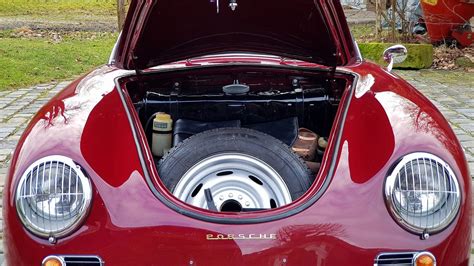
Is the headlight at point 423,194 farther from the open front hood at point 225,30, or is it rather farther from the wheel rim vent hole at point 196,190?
the open front hood at point 225,30

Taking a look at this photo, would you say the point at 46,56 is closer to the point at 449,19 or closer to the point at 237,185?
the point at 449,19

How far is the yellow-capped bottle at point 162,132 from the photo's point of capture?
9.39 feet

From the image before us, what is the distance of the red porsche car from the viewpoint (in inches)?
81.4

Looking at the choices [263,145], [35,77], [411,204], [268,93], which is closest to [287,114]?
[268,93]

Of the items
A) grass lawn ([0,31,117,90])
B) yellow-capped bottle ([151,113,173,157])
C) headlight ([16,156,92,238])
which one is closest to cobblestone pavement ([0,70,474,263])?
grass lawn ([0,31,117,90])

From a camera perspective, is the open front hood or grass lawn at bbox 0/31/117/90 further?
grass lawn at bbox 0/31/117/90

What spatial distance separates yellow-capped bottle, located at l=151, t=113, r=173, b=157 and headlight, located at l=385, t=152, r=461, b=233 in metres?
1.08

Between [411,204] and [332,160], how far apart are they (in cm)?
33

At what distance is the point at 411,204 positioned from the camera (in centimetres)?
213

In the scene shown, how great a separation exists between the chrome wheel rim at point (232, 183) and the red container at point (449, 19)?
29.6 ft

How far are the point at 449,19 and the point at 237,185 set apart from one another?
30.5 feet

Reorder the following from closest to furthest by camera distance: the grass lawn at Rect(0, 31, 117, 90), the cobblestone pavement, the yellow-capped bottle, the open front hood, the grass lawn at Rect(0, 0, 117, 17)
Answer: the yellow-capped bottle
the open front hood
the cobblestone pavement
the grass lawn at Rect(0, 31, 117, 90)
the grass lawn at Rect(0, 0, 117, 17)

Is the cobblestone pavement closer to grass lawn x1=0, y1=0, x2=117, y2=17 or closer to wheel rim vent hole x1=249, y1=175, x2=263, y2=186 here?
wheel rim vent hole x1=249, y1=175, x2=263, y2=186

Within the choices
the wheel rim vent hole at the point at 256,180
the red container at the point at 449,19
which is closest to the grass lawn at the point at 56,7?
the red container at the point at 449,19
